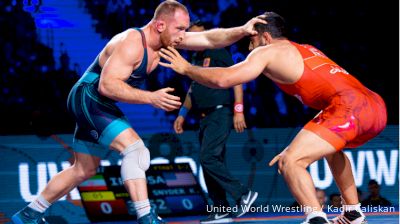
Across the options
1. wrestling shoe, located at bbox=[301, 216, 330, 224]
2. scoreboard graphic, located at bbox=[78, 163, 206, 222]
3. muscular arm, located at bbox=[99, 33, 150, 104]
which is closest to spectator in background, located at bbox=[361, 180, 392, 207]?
scoreboard graphic, located at bbox=[78, 163, 206, 222]

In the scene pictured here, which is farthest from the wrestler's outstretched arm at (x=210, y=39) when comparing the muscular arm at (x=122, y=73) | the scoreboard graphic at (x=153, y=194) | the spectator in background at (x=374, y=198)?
the spectator in background at (x=374, y=198)

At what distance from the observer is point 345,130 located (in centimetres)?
409

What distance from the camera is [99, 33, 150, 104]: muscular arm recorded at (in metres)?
4.01

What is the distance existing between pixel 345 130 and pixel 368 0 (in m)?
5.02

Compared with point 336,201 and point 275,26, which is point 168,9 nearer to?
point 275,26

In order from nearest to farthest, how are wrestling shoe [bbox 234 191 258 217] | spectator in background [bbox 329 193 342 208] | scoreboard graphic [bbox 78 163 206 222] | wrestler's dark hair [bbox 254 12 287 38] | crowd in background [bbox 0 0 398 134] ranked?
wrestler's dark hair [bbox 254 12 287 38]
wrestling shoe [bbox 234 191 258 217]
scoreboard graphic [bbox 78 163 206 222]
spectator in background [bbox 329 193 342 208]
crowd in background [bbox 0 0 398 134]

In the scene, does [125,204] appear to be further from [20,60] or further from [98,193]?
[20,60]

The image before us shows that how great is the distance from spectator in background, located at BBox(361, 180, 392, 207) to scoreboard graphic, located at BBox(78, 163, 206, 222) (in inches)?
58.7

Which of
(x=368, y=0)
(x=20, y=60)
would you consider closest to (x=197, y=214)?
(x=20, y=60)

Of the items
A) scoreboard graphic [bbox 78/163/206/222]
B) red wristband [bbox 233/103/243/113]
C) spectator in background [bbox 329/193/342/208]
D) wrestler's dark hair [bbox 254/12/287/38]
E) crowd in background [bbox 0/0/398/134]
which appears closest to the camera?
wrestler's dark hair [bbox 254/12/287/38]

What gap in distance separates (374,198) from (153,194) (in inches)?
78.1

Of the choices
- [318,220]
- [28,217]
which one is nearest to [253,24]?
[318,220]

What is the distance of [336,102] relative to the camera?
13.7ft

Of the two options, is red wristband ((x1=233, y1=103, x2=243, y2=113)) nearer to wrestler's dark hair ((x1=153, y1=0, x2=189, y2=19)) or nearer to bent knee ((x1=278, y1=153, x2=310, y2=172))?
wrestler's dark hair ((x1=153, y1=0, x2=189, y2=19))
